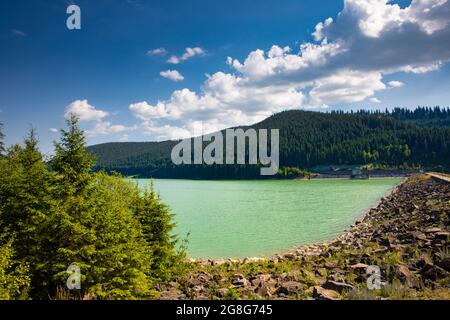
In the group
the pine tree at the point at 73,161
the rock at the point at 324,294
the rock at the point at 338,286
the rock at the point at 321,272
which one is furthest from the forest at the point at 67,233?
the rock at the point at 321,272

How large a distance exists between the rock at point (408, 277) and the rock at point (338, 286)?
6.80ft

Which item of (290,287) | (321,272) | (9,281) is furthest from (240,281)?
(9,281)

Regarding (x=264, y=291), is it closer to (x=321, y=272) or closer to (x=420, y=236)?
(x=321, y=272)

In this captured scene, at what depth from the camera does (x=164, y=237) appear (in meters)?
17.3

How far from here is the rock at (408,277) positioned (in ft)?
41.1

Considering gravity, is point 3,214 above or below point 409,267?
above

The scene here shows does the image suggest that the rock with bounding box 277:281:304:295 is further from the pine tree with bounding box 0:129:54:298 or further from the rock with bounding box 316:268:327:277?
the pine tree with bounding box 0:129:54:298

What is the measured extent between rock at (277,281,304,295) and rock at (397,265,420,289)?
12.9ft

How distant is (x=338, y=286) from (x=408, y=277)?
271 cm

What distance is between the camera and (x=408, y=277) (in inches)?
514

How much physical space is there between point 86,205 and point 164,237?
567cm

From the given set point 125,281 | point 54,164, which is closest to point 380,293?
point 125,281

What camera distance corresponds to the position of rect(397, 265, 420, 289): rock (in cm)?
1252
